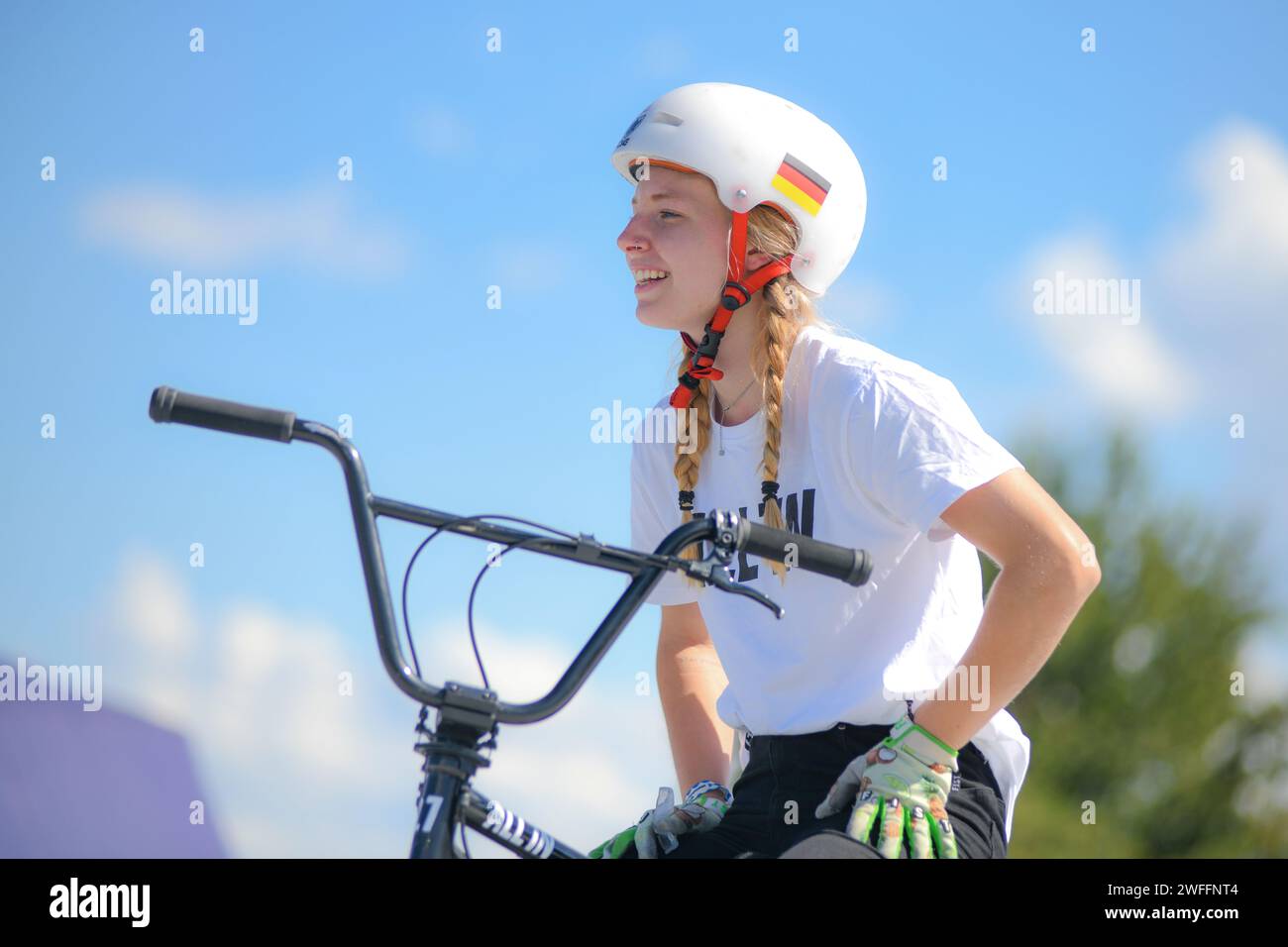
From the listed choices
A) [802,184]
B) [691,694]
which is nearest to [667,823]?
[691,694]

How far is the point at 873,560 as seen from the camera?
3535mm

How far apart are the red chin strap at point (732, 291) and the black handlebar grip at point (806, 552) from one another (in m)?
1.47

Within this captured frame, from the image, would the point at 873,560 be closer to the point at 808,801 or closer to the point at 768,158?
the point at 808,801

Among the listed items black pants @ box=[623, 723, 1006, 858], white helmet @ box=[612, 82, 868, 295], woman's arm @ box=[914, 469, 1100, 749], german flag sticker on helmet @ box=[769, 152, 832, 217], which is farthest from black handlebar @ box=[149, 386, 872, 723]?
german flag sticker on helmet @ box=[769, 152, 832, 217]

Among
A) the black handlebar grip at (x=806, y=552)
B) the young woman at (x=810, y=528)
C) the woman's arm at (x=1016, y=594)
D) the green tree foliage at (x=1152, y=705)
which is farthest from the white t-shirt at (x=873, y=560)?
the green tree foliage at (x=1152, y=705)

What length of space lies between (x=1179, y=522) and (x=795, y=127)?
88.9 ft

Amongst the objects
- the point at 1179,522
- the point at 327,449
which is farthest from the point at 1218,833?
the point at 327,449

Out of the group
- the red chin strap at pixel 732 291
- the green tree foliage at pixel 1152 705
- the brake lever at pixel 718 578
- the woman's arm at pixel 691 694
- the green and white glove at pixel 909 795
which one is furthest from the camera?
the green tree foliage at pixel 1152 705

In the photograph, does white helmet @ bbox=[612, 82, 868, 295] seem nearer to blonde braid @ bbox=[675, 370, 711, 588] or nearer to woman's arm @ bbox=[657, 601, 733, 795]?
blonde braid @ bbox=[675, 370, 711, 588]

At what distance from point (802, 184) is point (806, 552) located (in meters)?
1.91

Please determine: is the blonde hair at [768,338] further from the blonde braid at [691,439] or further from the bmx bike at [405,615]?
the bmx bike at [405,615]

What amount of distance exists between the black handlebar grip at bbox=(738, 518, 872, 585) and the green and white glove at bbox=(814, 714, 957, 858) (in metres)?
0.59

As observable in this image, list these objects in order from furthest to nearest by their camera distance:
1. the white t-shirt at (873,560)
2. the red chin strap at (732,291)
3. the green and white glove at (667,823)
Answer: the red chin strap at (732,291)
the green and white glove at (667,823)
the white t-shirt at (873,560)

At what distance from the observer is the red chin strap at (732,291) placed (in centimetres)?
418
